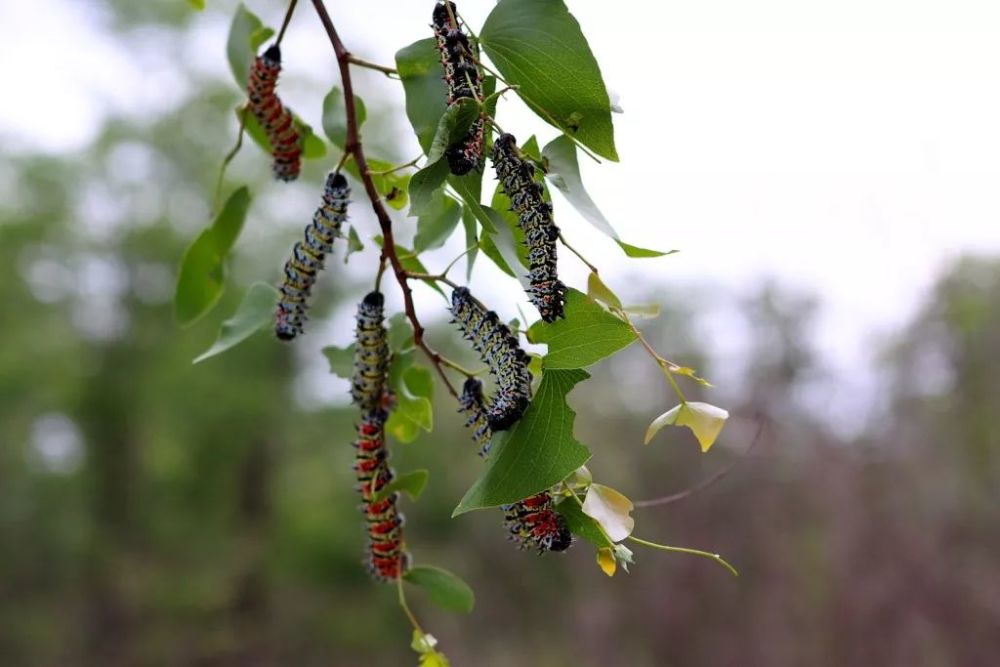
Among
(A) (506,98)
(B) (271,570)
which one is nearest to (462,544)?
(B) (271,570)

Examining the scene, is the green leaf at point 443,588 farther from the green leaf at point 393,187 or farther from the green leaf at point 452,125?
the green leaf at point 452,125

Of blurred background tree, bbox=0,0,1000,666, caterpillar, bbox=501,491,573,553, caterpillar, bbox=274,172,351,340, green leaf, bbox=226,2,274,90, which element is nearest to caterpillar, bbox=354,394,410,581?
caterpillar, bbox=274,172,351,340

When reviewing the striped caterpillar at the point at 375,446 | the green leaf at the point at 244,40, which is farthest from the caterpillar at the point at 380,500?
the green leaf at the point at 244,40

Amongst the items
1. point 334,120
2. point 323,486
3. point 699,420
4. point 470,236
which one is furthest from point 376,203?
point 323,486

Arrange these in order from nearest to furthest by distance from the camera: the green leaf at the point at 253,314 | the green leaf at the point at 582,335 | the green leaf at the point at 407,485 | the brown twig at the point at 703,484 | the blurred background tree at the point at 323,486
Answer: the green leaf at the point at 582,335 < the brown twig at the point at 703,484 < the green leaf at the point at 407,485 < the green leaf at the point at 253,314 < the blurred background tree at the point at 323,486

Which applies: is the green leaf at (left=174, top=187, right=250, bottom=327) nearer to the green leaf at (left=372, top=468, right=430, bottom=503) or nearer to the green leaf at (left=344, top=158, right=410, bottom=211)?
A: the green leaf at (left=344, top=158, right=410, bottom=211)

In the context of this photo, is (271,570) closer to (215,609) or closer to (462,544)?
(215,609)
